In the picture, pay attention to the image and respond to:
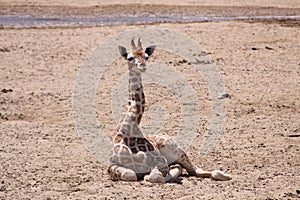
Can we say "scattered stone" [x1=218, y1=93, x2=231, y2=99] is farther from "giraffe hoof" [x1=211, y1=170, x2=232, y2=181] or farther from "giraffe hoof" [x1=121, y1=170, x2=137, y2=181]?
"giraffe hoof" [x1=121, y1=170, x2=137, y2=181]

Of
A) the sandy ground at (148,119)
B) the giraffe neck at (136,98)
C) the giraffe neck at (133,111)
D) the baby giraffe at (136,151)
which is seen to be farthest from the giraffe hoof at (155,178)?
the giraffe neck at (136,98)

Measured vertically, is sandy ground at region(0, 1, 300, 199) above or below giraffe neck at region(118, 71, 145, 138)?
below

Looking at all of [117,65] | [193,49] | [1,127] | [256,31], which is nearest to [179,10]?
[256,31]

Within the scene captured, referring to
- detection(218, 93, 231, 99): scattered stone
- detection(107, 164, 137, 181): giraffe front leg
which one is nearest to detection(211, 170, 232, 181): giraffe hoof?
detection(107, 164, 137, 181): giraffe front leg

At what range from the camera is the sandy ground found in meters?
7.78

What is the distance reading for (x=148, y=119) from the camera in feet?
36.4

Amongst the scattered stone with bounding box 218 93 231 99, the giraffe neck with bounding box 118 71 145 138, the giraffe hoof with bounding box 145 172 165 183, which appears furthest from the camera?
the scattered stone with bounding box 218 93 231 99

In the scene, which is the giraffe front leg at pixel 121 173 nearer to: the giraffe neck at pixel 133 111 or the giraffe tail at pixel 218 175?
the giraffe neck at pixel 133 111

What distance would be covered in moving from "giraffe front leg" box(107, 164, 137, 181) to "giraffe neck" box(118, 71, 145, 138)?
373mm

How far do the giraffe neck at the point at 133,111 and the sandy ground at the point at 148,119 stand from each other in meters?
0.57

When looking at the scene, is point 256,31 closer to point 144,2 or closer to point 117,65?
point 117,65

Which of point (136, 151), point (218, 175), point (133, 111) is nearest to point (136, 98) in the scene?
point (133, 111)

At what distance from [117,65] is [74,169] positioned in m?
7.90

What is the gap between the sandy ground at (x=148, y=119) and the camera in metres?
7.78
